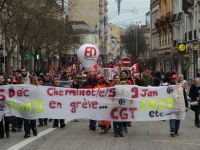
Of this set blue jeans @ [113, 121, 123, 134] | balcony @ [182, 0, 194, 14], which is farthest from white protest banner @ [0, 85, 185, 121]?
balcony @ [182, 0, 194, 14]

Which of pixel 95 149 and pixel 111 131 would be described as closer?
pixel 95 149

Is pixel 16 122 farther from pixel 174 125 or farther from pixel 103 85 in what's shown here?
pixel 174 125

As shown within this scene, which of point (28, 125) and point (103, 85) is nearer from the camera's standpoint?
point (28, 125)

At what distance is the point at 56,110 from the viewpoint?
561 inches

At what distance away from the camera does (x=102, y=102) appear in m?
14.3

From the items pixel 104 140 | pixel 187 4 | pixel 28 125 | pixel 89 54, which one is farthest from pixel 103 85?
pixel 187 4

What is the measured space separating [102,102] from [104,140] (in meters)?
1.49

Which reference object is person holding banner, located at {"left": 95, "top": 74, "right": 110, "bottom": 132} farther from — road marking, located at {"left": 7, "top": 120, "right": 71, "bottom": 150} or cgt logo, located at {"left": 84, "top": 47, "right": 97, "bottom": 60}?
cgt logo, located at {"left": 84, "top": 47, "right": 97, "bottom": 60}

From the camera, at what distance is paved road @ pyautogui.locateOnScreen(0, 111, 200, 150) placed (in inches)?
468

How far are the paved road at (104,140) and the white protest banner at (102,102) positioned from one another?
57 centimetres

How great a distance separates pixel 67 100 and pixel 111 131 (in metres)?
1.68

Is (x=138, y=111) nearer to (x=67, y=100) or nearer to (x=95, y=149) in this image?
(x=67, y=100)

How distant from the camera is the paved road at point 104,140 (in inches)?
468

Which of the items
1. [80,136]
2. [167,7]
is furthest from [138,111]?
[167,7]
